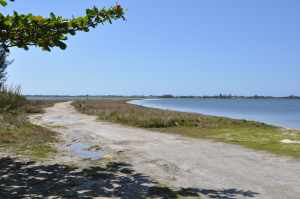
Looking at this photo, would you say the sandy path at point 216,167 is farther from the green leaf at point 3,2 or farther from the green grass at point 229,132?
the green leaf at point 3,2

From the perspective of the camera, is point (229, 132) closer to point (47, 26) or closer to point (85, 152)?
point (85, 152)

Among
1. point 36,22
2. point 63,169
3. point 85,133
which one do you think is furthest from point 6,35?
point 85,133

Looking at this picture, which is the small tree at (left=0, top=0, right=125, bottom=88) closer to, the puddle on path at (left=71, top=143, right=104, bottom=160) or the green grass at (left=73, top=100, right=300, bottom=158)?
the puddle on path at (left=71, top=143, right=104, bottom=160)

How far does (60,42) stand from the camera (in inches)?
362

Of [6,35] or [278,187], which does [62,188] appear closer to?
[6,35]

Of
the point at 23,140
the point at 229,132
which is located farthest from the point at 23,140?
the point at 229,132

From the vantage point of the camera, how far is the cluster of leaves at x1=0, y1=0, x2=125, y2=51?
921 cm

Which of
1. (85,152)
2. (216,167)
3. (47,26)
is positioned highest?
(47,26)

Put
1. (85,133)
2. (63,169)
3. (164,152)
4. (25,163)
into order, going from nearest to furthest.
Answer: (63,169)
(25,163)
(164,152)
(85,133)

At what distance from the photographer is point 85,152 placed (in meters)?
17.8

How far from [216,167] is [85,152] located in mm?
5616

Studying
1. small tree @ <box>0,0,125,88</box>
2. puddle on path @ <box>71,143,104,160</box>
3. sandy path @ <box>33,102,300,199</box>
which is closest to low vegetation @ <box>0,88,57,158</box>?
puddle on path @ <box>71,143,104,160</box>

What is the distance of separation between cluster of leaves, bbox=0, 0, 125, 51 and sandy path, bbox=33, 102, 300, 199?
12.9ft

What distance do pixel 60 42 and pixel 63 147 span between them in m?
10.6
